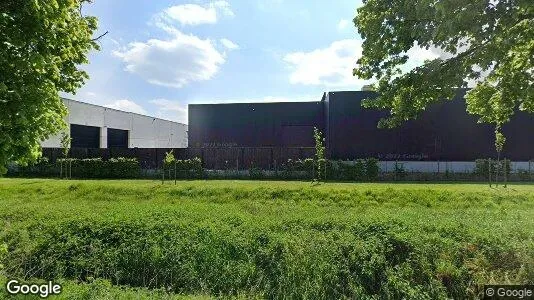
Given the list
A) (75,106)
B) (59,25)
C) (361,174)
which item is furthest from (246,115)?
(59,25)

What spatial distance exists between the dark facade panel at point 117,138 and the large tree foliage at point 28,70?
1552 inches

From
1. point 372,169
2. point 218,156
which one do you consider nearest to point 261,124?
point 218,156

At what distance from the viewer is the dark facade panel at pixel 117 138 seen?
41.6 meters

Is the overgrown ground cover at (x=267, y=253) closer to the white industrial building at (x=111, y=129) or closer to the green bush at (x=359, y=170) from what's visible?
the green bush at (x=359, y=170)

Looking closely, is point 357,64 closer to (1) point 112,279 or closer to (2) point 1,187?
(1) point 112,279

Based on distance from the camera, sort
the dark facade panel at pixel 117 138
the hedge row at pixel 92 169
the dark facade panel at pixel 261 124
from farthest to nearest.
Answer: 1. the dark facade panel at pixel 117 138
2. the dark facade panel at pixel 261 124
3. the hedge row at pixel 92 169

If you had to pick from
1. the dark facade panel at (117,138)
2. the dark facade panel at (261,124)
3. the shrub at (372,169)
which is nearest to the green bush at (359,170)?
the shrub at (372,169)

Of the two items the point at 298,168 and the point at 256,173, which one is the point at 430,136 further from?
the point at 256,173

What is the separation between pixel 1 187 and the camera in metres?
16.6

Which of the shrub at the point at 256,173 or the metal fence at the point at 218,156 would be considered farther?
the metal fence at the point at 218,156

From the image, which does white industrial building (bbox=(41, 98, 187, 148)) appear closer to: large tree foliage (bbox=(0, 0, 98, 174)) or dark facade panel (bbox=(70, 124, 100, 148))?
dark facade panel (bbox=(70, 124, 100, 148))

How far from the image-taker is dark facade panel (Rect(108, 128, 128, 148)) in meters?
41.6

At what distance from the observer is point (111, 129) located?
41312mm

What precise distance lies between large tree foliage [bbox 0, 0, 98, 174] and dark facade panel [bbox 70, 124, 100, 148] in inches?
1330
